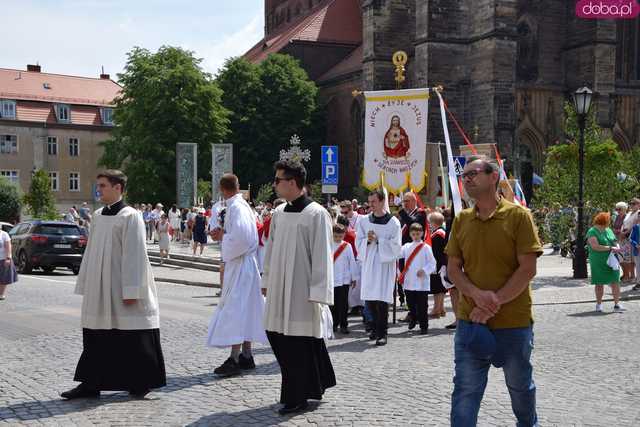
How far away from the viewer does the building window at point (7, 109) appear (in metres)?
64.0

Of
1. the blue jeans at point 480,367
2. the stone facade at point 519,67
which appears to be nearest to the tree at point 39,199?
the stone facade at point 519,67

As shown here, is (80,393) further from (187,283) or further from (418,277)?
(187,283)

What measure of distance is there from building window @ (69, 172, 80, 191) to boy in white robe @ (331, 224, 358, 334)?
59.1 meters

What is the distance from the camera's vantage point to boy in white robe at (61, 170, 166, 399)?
6715mm

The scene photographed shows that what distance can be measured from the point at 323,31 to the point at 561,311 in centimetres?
5173

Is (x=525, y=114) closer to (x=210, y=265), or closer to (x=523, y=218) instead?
(x=210, y=265)

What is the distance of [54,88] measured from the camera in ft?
224

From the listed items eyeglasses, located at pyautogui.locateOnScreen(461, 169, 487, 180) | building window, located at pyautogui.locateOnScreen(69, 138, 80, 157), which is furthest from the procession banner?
building window, located at pyautogui.locateOnScreen(69, 138, 80, 157)

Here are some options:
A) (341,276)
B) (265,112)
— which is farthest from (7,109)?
(341,276)

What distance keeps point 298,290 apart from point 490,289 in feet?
7.18

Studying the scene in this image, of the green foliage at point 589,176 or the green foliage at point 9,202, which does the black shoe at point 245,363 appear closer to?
the green foliage at point 589,176

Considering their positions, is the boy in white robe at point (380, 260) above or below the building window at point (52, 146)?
below

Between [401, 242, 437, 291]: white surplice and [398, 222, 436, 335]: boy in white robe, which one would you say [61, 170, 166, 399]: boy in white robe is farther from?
[401, 242, 437, 291]: white surplice

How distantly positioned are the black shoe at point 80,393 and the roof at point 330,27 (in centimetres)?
5560
